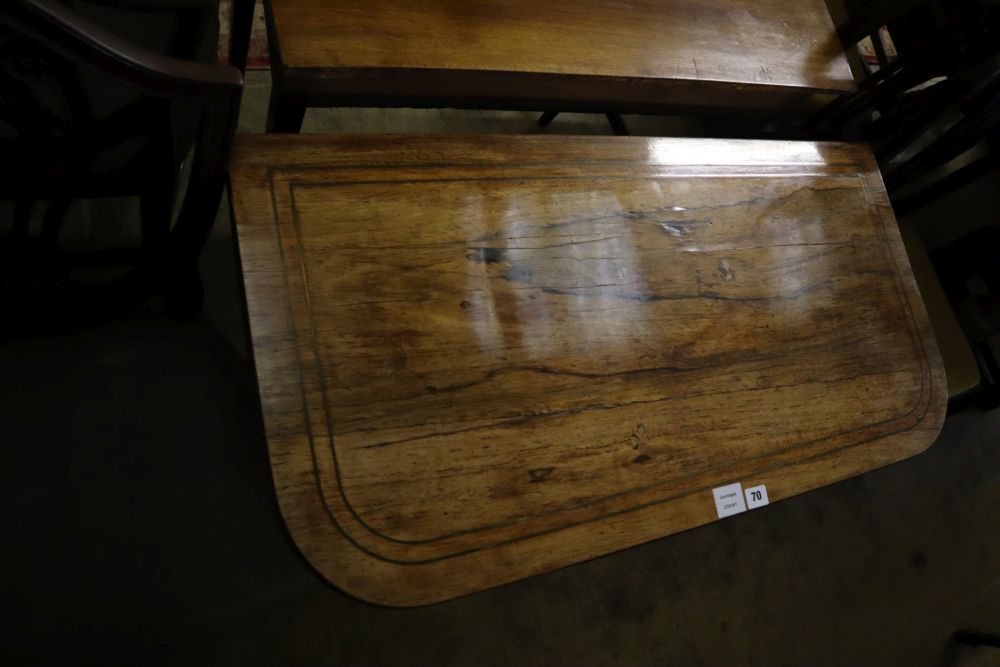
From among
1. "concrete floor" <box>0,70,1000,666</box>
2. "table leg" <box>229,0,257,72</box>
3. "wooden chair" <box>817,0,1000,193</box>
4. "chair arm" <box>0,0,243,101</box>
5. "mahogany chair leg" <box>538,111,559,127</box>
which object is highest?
"mahogany chair leg" <box>538,111,559,127</box>

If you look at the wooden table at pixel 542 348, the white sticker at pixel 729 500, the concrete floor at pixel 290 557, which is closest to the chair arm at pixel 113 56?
the wooden table at pixel 542 348

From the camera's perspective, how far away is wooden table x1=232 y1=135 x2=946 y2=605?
0.92 metres

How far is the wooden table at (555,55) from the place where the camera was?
1.08 metres

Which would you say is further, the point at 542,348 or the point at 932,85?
the point at 932,85

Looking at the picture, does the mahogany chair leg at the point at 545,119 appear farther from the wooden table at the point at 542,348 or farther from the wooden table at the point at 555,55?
the wooden table at the point at 542,348

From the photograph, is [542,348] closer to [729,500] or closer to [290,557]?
[729,500]

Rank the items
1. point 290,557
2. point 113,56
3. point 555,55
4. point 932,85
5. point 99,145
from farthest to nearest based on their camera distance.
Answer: point 932,85 < point 290,557 < point 555,55 < point 99,145 < point 113,56

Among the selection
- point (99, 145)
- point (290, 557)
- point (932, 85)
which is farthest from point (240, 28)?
point (932, 85)

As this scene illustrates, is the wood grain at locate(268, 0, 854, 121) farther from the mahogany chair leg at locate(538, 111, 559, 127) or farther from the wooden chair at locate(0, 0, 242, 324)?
the mahogany chair leg at locate(538, 111, 559, 127)

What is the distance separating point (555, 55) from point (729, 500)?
0.83 meters

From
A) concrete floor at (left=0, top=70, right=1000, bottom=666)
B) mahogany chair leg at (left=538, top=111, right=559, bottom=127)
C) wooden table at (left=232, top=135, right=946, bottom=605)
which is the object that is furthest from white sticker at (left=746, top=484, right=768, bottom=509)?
mahogany chair leg at (left=538, top=111, right=559, bottom=127)

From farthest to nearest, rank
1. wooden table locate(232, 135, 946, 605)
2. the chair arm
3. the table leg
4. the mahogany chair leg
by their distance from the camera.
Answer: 1. the mahogany chair leg
2. the table leg
3. wooden table locate(232, 135, 946, 605)
4. the chair arm

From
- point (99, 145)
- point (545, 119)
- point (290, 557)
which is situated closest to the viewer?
point (99, 145)

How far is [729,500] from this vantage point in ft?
3.59
